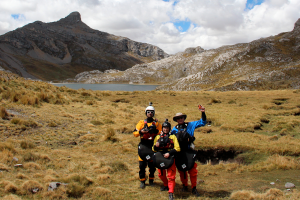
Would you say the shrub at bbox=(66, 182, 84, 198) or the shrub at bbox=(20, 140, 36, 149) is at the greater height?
the shrub at bbox=(20, 140, 36, 149)

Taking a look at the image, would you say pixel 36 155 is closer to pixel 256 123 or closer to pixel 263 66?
pixel 256 123

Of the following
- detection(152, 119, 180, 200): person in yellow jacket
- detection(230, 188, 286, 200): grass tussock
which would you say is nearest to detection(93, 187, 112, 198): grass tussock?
detection(152, 119, 180, 200): person in yellow jacket

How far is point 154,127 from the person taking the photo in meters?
7.13

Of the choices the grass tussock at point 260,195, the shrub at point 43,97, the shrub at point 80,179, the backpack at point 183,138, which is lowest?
the shrub at point 80,179

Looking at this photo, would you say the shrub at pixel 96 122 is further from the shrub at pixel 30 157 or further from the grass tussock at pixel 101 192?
the grass tussock at pixel 101 192

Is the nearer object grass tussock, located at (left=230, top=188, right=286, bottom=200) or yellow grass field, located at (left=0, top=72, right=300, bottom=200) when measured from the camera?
grass tussock, located at (left=230, top=188, right=286, bottom=200)

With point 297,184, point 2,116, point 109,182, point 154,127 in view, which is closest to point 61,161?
point 109,182

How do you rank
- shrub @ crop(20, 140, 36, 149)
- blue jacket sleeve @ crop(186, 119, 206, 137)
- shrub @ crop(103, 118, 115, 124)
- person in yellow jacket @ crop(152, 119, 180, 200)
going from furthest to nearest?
shrub @ crop(103, 118, 115, 124)
shrub @ crop(20, 140, 36, 149)
blue jacket sleeve @ crop(186, 119, 206, 137)
person in yellow jacket @ crop(152, 119, 180, 200)

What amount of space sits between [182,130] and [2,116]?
41.1 ft

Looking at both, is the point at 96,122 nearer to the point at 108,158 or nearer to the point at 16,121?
the point at 16,121

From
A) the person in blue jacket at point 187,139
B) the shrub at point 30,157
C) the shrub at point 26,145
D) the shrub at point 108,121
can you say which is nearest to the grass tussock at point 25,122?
the shrub at point 26,145

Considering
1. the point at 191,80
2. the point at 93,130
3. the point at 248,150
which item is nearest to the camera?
the point at 248,150

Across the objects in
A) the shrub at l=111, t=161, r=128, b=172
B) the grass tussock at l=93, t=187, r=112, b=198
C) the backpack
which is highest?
the backpack

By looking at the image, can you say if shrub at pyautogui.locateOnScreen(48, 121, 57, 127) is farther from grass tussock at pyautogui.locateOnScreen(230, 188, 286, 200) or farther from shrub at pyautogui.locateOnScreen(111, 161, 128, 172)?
grass tussock at pyautogui.locateOnScreen(230, 188, 286, 200)
